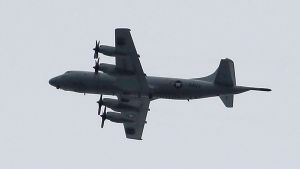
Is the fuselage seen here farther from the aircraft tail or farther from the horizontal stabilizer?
the horizontal stabilizer

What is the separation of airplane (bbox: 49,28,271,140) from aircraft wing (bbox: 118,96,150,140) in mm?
2107

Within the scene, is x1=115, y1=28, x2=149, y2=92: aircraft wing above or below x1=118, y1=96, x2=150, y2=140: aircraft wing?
above

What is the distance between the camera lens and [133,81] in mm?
65375

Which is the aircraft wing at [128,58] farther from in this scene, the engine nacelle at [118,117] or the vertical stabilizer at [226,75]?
the engine nacelle at [118,117]

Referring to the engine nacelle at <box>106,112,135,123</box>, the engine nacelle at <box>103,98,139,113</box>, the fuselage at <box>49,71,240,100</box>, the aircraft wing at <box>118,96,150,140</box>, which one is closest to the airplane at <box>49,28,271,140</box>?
the fuselage at <box>49,71,240,100</box>

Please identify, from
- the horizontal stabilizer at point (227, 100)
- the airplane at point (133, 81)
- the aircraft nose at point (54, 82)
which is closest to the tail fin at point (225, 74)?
the airplane at point (133, 81)

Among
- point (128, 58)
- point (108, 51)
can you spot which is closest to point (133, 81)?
point (128, 58)

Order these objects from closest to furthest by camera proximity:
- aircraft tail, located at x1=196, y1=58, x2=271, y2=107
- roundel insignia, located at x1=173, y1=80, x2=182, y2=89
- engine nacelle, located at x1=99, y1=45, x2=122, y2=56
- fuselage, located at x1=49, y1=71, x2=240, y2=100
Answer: engine nacelle, located at x1=99, y1=45, x2=122, y2=56 < aircraft tail, located at x1=196, y1=58, x2=271, y2=107 < fuselage, located at x1=49, y1=71, x2=240, y2=100 < roundel insignia, located at x1=173, y1=80, x2=182, y2=89

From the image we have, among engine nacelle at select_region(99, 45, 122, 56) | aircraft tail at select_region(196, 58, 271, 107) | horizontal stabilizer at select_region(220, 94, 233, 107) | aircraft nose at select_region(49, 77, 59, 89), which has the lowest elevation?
horizontal stabilizer at select_region(220, 94, 233, 107)

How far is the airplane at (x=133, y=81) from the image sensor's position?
6438 centimetres

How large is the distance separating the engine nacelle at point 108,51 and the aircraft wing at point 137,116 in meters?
4.78

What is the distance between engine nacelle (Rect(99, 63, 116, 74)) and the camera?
214 feet

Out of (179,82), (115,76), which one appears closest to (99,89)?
(115,76)

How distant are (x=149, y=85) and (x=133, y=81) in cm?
135
